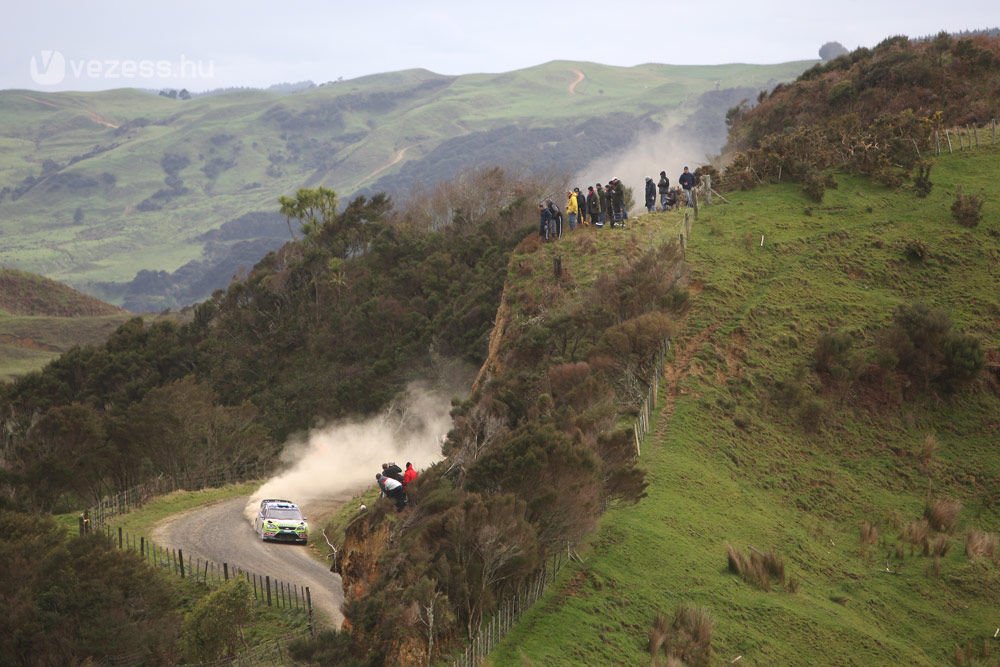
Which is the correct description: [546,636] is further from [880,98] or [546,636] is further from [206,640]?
[880,98]

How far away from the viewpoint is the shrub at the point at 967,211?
4325 cm

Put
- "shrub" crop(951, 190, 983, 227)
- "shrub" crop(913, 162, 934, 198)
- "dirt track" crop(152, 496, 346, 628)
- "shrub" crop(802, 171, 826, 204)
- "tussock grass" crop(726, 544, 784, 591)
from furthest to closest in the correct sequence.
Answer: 1. "shrub" crop(802, 171, 826, 204)
2. "shrub" crop(913, 162, 934, 198)
3. "shrub" crop(951, 190, 983, 227)
4. "dirt track" crop(152, 496, 346, 628)
5. "tussock grass" crop(726, 544, 784, 591)

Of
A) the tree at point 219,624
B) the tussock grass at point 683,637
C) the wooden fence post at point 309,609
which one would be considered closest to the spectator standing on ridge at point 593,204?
the wooden fence post at point 309,609

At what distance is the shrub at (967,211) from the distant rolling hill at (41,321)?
87562 millimetres

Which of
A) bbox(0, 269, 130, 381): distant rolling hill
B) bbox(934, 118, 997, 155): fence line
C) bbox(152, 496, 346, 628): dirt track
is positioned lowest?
bbox(0, 269, 130, 381): distant rolling hill

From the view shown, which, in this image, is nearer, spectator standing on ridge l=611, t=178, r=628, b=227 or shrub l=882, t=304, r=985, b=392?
shrub l=882, t=304, r=985, b=392

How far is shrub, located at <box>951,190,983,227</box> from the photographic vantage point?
43.2 m

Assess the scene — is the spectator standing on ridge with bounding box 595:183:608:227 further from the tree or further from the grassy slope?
the tree

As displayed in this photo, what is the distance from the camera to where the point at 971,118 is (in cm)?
5556

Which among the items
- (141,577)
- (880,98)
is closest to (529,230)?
(880,98)

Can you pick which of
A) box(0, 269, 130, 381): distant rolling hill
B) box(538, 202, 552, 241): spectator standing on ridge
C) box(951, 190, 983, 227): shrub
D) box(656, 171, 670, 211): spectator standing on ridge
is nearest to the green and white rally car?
box(538, 202, 552, 241): spectator standing on ridge

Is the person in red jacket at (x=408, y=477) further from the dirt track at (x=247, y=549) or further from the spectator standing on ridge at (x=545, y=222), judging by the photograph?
the spectator standing on ridge at (x=545, y=222)

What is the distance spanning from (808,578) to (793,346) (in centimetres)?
1224

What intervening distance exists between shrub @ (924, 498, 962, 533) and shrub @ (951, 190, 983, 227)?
17.1 m
